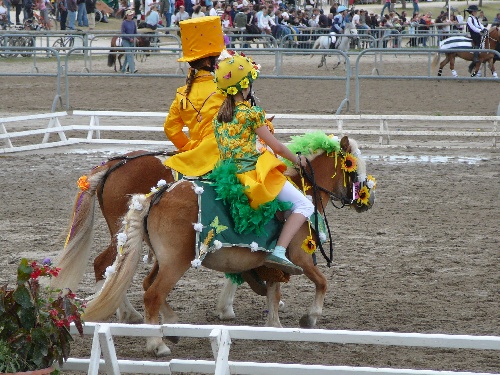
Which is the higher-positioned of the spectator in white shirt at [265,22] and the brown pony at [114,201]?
the spectator in white shirt at [265,22]

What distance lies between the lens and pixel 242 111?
6.09m

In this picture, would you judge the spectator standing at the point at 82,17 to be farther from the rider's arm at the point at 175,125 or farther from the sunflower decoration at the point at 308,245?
the sunflower decoration at the point at 308,245

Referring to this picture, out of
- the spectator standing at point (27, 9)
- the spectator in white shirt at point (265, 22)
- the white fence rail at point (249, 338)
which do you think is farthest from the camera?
the spectator standing at point (27, 9)

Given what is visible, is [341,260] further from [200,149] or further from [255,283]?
[200,149]

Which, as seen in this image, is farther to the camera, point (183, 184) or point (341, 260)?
point (341, 260)

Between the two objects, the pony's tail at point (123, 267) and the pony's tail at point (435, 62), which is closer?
the pony's tail at point (123, 267)

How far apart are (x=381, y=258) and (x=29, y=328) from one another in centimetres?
486

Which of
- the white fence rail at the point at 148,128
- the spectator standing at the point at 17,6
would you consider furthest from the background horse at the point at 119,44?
the spectator standing at the point at 17,6

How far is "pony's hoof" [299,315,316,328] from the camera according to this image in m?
6.51

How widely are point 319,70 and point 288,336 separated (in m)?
21.3

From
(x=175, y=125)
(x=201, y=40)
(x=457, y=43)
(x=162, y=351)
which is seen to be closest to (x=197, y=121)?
(x=175, y=125)

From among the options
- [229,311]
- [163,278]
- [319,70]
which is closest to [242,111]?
[163,278]

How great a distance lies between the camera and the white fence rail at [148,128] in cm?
1498

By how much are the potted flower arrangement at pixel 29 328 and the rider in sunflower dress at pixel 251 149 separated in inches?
80.1
